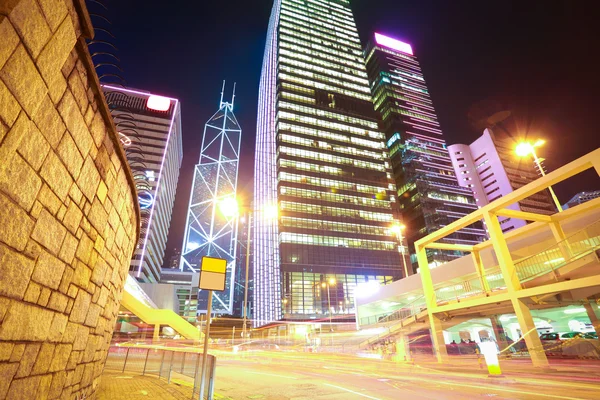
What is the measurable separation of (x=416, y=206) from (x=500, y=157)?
199 feet

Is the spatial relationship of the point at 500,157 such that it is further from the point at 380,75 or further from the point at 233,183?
the point at 233,183

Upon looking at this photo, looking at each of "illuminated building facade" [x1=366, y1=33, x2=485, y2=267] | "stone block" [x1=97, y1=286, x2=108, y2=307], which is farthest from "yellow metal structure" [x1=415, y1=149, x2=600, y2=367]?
"illuminated building facade" [x1=366, y1=33, x2=485, y2=267]

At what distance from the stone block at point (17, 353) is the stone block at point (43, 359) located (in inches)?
13.1

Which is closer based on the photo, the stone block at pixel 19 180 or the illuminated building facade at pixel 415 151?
the stone block at pixel 19 180

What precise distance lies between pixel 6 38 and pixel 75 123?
0.99m

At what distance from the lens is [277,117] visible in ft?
269

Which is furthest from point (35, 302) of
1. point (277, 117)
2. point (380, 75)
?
point (380, 75)

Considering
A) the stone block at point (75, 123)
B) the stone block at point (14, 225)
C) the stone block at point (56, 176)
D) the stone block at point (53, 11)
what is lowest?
the stone block at point (14, 225)

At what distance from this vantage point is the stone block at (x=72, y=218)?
8.98 feet

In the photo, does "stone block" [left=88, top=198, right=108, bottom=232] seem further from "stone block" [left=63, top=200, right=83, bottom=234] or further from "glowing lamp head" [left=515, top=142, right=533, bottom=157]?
"glowing lamp head" [left=515, top=142, right=533, bottom=157]

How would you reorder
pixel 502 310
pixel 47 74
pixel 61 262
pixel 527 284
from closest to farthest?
1. pixel 47 74
2. pixel 61 262
3. pixel 527 284
4. pixel 502 310

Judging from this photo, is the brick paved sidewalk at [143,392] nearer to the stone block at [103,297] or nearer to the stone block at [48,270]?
the stone block at [103,297]

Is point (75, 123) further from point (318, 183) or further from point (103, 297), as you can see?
point (318, 183)

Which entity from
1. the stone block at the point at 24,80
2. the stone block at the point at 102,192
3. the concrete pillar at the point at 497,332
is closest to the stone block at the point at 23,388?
the stone block at the point at 102,192
